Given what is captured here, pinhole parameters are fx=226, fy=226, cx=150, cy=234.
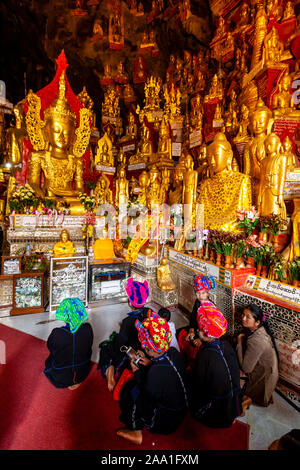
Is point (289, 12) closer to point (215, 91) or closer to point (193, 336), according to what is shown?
point (215, 91)

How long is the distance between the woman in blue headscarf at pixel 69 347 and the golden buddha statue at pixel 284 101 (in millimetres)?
5461

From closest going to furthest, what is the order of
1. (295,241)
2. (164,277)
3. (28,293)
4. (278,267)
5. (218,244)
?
(278,267) → (218,244) → (295,241) → (28,293) → (164,277)

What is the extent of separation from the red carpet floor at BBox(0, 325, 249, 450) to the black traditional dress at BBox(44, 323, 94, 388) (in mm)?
140

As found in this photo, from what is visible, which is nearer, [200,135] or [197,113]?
[200,135]

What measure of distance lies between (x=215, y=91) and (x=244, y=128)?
9.57 ft

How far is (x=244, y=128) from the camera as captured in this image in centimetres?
607

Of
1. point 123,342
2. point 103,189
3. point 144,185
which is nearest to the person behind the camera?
point 123,342

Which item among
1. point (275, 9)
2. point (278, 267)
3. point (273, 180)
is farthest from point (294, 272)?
point (275, 9)

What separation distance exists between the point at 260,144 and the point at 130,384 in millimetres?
4590

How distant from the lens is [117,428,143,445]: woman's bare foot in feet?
5.09

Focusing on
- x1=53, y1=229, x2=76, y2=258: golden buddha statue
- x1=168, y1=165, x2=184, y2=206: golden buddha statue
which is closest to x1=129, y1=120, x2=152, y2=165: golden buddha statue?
x1=168, y1=165, x2=184, y2=206: golden buddha statue

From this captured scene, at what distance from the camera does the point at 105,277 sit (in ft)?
13.7

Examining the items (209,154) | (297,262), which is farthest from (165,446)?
(209,154)

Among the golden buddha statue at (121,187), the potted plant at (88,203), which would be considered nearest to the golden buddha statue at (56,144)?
the potted plant at (88,203)
